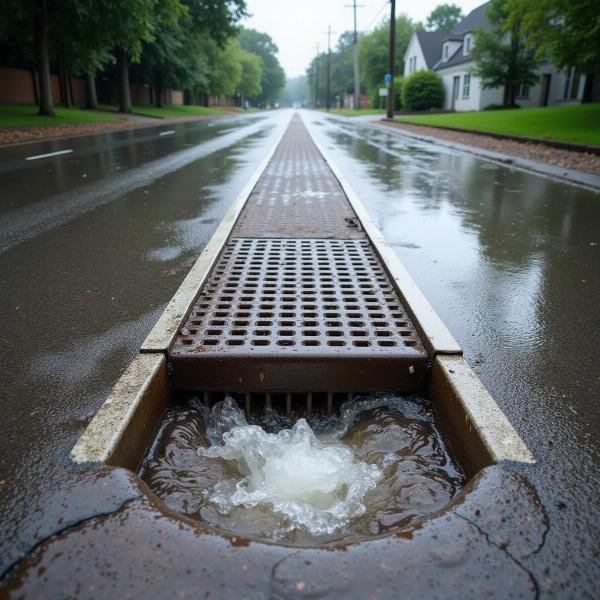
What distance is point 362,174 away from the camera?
11883 mm

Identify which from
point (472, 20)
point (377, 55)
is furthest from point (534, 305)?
point (377, 55)

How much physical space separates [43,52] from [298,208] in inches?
987

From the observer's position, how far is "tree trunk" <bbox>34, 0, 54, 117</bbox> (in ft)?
82.2

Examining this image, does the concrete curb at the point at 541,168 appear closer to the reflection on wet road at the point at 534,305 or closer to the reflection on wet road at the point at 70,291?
the reflection on wet road at the point at 534,305

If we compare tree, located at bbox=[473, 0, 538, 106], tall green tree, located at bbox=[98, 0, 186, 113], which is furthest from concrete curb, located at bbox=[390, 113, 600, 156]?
tree, located at bbox=[473, 0, 538, 106]

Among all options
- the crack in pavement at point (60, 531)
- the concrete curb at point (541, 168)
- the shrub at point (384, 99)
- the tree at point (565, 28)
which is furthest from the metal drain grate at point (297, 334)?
the shrub at point (384, 99)

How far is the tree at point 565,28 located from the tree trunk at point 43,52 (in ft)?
66.8

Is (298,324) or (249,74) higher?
(249,74)

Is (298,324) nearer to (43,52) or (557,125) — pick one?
(557,125)

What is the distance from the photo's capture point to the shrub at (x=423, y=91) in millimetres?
52250

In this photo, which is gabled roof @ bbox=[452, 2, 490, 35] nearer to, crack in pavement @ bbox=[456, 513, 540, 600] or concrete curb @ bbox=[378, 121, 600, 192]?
concrete curb @ bbox=[378, 121, 600, 192]

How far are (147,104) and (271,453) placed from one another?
63.3m

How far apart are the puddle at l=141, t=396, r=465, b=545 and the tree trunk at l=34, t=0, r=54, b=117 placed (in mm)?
28069

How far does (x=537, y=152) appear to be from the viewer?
16172 millimetres
